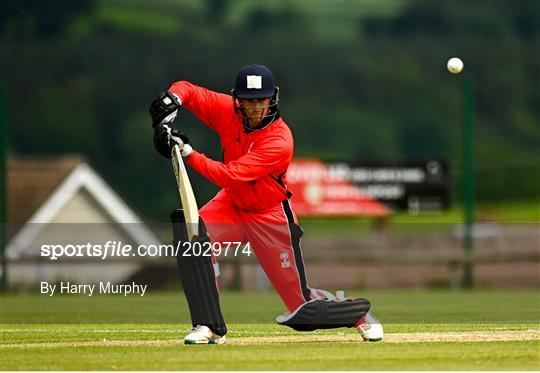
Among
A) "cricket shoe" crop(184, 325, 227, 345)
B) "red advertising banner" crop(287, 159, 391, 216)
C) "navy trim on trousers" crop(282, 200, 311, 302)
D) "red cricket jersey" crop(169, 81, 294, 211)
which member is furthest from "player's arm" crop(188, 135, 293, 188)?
"red advertising banner" crop(287, 159, 391, 216)

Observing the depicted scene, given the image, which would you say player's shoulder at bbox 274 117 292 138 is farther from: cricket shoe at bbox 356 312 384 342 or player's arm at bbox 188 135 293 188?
cricket shoe at bbox 356 312 384 342

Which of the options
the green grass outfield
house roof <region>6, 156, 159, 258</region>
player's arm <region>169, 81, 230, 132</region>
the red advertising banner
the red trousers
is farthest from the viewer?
the red advertising banner

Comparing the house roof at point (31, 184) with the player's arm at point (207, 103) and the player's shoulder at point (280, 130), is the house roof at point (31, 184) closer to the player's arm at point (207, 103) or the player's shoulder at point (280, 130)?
the player's arm at point (207, 103)

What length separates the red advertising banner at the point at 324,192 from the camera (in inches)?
1164

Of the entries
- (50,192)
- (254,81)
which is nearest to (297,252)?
(254,81)

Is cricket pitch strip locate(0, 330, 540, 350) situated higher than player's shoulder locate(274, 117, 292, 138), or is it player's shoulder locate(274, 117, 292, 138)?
player's shoulder locate(274, 117, 292, 138)

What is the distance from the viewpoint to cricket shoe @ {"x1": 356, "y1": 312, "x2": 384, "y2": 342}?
951 cm

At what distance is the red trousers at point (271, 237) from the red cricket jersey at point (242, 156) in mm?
75

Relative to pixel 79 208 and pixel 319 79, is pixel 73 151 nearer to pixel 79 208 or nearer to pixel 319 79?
pixel 319 79

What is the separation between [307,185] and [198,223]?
2037 cm

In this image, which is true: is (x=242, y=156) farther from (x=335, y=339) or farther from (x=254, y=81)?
(x=335, y=339)

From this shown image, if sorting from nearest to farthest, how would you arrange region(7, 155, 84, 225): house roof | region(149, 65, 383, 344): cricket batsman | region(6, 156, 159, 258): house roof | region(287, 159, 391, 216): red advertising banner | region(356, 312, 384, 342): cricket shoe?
region(149, 65, 383, 344): cricket batsman < region(356, 312, 384, 342): cricket shoe < region(6, 156, 159, 258): house roof < region(7, 155, 84, 225): house roof < region(287, 159, 391, 216): red advertising banner

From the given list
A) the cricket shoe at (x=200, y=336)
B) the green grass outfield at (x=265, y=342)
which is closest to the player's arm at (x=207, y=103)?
the cricket shoe at (x=200, y=336)

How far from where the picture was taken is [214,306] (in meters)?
9.44
